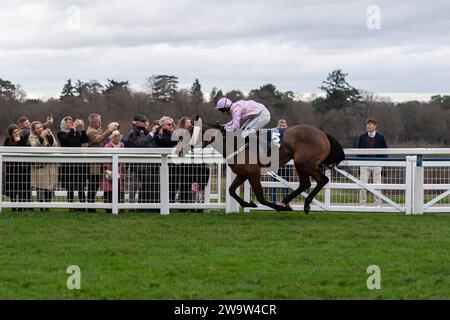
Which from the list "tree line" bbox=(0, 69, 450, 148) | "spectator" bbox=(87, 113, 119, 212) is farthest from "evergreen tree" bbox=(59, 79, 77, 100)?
"spectator" bbox=(87, 113, 119, 212)

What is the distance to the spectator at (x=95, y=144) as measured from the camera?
14.7 m

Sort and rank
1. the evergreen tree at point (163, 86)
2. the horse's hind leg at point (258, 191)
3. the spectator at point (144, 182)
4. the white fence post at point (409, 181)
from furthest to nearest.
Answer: the evergreen tree at point (163, 86) < the white fence post at point (409, 181) < the spectator at point (144, 182) < the horse's hind leg at point (258, 191)

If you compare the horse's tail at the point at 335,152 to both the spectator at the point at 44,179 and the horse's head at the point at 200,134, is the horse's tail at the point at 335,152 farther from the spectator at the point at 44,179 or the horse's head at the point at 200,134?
the spectator at the point at 44,179

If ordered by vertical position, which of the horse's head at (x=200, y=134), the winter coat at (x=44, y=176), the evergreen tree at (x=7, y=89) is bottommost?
the winter coat at (x=44, y=176)

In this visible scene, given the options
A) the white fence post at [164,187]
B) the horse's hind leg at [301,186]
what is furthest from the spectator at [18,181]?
the horse's hind leg at [301,186]

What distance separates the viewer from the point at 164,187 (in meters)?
14.8

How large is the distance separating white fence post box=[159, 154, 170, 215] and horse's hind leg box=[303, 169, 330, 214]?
88.8 inches

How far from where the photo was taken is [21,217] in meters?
13.9

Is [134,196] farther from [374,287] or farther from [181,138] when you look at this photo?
[374,287]

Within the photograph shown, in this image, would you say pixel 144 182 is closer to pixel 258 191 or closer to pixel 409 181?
pixel 258 191

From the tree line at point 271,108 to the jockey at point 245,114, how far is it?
90.0 ft

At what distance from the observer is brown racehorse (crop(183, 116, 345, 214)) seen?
14234 mm

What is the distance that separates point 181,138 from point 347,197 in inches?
116

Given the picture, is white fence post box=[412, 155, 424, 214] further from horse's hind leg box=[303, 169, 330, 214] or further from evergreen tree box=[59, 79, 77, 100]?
evergreen tree box=[59, 79, 77, 100]
